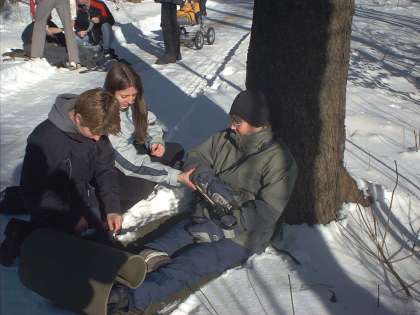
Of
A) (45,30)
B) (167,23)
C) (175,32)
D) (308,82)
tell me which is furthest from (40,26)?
(308,82)

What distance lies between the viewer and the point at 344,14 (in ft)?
10.1

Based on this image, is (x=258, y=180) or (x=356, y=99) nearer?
(x=258, y=180)

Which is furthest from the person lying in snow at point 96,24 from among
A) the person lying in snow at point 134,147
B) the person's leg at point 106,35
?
the person lying in snow at point 134,147

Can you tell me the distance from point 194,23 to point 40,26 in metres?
3.55

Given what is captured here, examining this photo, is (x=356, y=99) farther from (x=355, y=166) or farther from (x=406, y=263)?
(x=406, y=263)

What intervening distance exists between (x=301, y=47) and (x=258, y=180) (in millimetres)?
889

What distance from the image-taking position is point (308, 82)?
314 cm

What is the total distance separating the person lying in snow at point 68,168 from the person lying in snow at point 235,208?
509mm

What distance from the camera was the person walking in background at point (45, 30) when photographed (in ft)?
25.6

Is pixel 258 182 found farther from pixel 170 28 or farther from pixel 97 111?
pixel 170 28

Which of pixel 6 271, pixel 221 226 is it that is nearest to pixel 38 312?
pixel 6 271

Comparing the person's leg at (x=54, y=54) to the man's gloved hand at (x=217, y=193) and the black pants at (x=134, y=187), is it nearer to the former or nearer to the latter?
the black pants at (x=134, y=187)

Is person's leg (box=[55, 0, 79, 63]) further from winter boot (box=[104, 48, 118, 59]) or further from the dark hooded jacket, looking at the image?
the dark hooded jacket

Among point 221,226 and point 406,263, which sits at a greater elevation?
point 221,226
